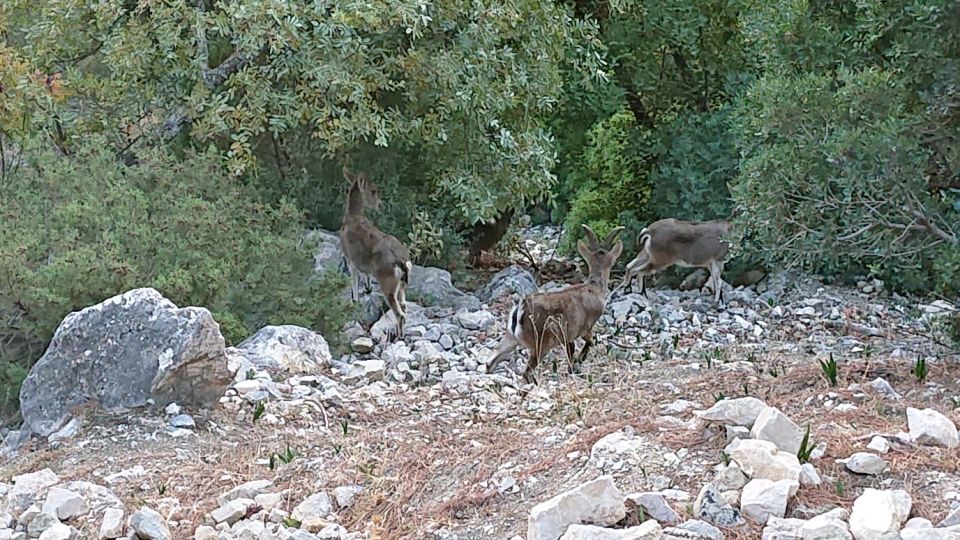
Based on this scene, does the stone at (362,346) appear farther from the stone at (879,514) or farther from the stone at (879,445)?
the stone at (879,514)

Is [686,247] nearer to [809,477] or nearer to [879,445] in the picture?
[879,445]

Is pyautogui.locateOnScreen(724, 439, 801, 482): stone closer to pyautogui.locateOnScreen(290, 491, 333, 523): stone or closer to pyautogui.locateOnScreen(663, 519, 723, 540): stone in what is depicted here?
pyautogui.locateOnScreen(663, 519, 723, 540): stone

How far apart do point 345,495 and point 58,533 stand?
1.36m

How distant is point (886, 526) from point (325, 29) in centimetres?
739

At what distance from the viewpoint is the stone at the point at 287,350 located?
28.1 ft

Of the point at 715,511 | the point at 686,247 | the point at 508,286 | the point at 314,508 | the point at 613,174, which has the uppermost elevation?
Result: the point at 715,511

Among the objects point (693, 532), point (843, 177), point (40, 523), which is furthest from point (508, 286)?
point (693, 532)

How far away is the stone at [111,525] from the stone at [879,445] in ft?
11.7

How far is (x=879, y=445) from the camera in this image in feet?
18.3

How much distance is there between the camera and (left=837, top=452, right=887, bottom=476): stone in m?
5.35

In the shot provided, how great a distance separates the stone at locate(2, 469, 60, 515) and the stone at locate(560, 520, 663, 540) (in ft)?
9.47

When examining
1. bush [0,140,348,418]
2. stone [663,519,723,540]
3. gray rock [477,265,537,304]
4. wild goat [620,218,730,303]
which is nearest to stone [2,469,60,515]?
bush [0,140,348,418]

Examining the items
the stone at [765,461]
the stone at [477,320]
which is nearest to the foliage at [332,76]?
the stone at [477,320]

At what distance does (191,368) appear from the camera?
23.7 feet
